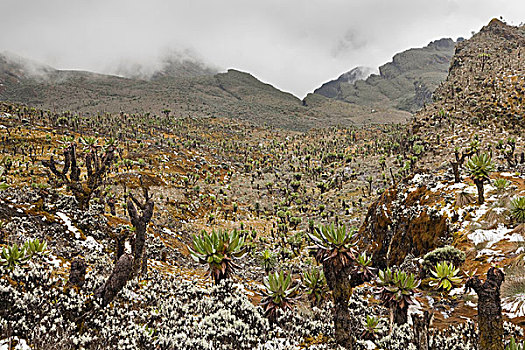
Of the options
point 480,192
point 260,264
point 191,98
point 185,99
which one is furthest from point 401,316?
point 191,98

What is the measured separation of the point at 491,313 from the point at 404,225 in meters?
7.18

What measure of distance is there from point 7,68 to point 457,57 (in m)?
188

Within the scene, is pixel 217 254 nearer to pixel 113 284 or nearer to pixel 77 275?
pixel 113 284

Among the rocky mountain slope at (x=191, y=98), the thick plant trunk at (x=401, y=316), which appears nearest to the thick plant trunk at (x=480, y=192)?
the thick plant trunk at (x=401, y=316)

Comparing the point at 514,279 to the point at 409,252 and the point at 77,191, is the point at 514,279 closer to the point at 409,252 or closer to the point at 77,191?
the point at 409,252

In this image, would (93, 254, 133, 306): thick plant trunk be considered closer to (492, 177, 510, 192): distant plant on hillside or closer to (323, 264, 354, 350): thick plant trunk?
(323, 264, 354, 350): thick plant trunk

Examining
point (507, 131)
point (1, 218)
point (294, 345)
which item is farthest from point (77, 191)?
point (507, 131)

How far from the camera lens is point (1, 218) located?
8133 mm

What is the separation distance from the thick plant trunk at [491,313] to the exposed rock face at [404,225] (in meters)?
5.32

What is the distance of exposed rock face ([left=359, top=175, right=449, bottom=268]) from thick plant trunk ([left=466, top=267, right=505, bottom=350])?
5316 mm

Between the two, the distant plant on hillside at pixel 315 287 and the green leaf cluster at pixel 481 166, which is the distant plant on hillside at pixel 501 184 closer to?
the green leaf cluster at pixel 481 166

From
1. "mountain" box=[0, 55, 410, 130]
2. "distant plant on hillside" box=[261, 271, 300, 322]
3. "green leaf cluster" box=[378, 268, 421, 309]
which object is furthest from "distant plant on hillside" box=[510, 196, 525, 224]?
"mountain" box=[0, 55, 410, 130]

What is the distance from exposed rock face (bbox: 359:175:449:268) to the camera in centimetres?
1014

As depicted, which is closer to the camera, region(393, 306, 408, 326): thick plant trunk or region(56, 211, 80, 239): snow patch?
region(393, 306, 408, 326): thick plant trunk
